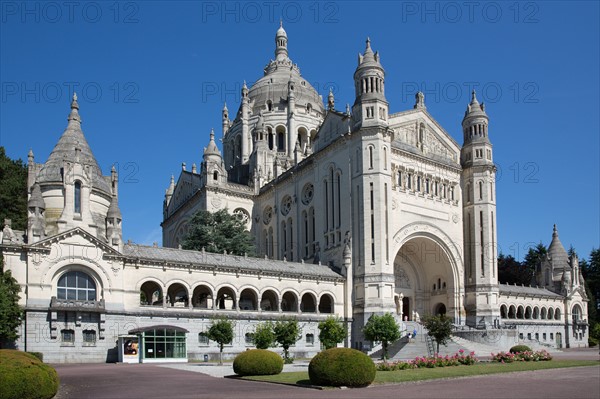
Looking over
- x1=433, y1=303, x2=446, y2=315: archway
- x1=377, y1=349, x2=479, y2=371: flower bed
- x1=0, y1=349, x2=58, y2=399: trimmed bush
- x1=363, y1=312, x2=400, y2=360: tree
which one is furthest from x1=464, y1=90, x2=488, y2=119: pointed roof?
x1=0, y1=349, x2=58, y2=399: trimmed bush

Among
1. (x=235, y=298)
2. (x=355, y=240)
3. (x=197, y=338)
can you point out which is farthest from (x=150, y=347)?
(x=355, y=240)

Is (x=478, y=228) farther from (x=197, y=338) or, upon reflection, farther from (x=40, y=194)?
(x=40, y=194)

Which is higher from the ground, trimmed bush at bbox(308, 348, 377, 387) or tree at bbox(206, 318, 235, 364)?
trimmed bush at bbox(308, 348, 377, 387)

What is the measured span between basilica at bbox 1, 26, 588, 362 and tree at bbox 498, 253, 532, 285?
7266 millimetres

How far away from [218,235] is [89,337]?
2483 centimetres

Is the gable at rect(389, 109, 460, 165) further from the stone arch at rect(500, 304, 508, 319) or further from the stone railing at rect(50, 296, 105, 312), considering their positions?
the stone railing at rect(50, 296, 105, 312)

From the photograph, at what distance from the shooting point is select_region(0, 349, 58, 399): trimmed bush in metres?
22.9

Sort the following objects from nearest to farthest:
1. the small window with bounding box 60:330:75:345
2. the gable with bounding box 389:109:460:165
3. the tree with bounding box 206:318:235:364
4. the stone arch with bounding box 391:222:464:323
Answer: the small window with bounding box 60:330:75:345, the tree with bounding box 206:318:235:364, the gable with bounding box 389:109:460:165, the stone arch with bounding box 391:222:464:323

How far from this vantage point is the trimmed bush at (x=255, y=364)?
112 feet

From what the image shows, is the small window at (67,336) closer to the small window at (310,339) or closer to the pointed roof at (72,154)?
the pointed roof at (72,154)

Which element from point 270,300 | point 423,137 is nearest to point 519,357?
point 270,300

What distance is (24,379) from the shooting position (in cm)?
2334

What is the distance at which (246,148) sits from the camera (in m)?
99.4

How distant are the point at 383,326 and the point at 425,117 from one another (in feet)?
104
